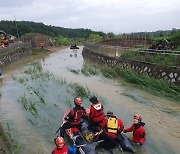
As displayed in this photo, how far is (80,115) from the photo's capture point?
10.7 metres

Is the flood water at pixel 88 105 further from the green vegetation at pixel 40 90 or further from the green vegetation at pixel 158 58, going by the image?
the green vegetation at pixel 158 58

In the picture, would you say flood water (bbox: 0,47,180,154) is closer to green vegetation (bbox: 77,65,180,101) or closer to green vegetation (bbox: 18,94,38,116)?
green vegetation (bbox: 18,94,38,116)

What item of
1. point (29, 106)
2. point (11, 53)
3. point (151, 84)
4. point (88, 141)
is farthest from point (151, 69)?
point (11, 53)

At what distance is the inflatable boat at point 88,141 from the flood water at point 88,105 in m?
0.62

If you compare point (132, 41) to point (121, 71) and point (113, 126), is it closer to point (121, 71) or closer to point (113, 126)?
point (121, 71)

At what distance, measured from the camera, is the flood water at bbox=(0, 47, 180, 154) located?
426 inches

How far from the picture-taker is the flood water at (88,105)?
10.8 m

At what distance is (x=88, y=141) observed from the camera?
382 inches

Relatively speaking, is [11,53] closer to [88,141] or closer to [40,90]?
[40,90]

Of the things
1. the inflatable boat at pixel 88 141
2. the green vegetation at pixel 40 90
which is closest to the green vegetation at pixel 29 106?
the green vegetation at pixel 40 90

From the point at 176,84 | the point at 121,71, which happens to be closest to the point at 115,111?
the point at 176,84

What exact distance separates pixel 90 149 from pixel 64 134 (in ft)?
7.35

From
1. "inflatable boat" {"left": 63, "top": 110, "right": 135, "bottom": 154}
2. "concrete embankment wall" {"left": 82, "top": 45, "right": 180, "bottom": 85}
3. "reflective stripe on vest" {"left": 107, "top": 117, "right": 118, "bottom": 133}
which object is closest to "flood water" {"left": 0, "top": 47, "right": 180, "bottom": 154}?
"inflatable boat" {"left": 63, "top": 110, "right": 135, "bottom": 154}

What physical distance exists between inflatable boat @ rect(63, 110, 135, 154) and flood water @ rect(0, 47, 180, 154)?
2.04 feet
